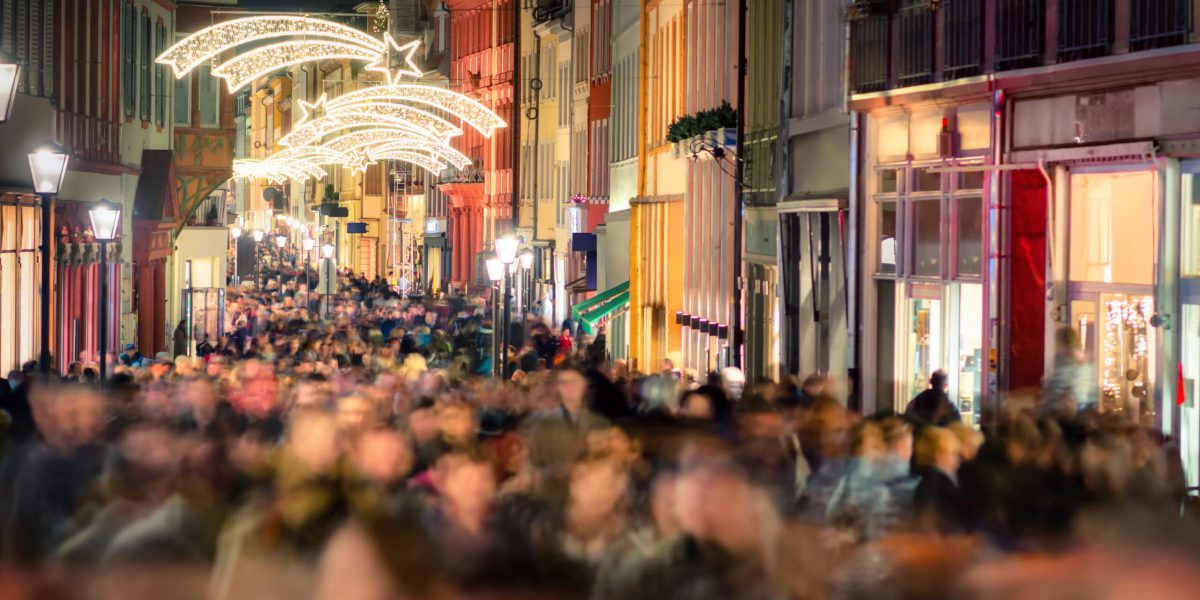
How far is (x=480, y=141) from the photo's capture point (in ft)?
251

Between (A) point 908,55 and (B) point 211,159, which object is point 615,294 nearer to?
(B) point 211,159

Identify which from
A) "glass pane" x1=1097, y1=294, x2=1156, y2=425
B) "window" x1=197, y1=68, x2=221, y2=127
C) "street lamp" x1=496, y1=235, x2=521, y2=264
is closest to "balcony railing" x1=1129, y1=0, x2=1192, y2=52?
"glass pane" x1=1097, y1=294, x2=1156, y2=425

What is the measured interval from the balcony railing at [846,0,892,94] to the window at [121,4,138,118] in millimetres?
21516

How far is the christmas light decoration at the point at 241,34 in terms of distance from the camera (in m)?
25.2

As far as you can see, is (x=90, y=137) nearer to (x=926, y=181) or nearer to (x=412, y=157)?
(x=412, y=157)

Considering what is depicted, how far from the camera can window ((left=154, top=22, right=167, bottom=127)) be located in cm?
4603

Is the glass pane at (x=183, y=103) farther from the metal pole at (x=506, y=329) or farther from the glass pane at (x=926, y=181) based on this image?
the glass pane at (x=926, y=181)

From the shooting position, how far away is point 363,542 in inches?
232

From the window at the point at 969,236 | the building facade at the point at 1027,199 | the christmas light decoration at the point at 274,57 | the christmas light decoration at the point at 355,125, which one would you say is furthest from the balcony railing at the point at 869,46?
the christmas light decoration at the point at 355,125

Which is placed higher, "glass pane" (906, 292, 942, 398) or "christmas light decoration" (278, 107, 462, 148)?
"christmas light decoration" (278, 107, 462, 148)

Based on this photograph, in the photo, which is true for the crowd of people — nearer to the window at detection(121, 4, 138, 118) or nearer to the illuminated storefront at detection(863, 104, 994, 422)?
the illuminated storefront at detection(863, 104, 994, 422)

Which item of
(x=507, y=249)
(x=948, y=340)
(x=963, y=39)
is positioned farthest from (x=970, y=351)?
(x=507, y=249)

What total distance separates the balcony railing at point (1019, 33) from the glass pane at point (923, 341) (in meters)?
2.95

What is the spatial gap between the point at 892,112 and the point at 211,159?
3003 centimetres
